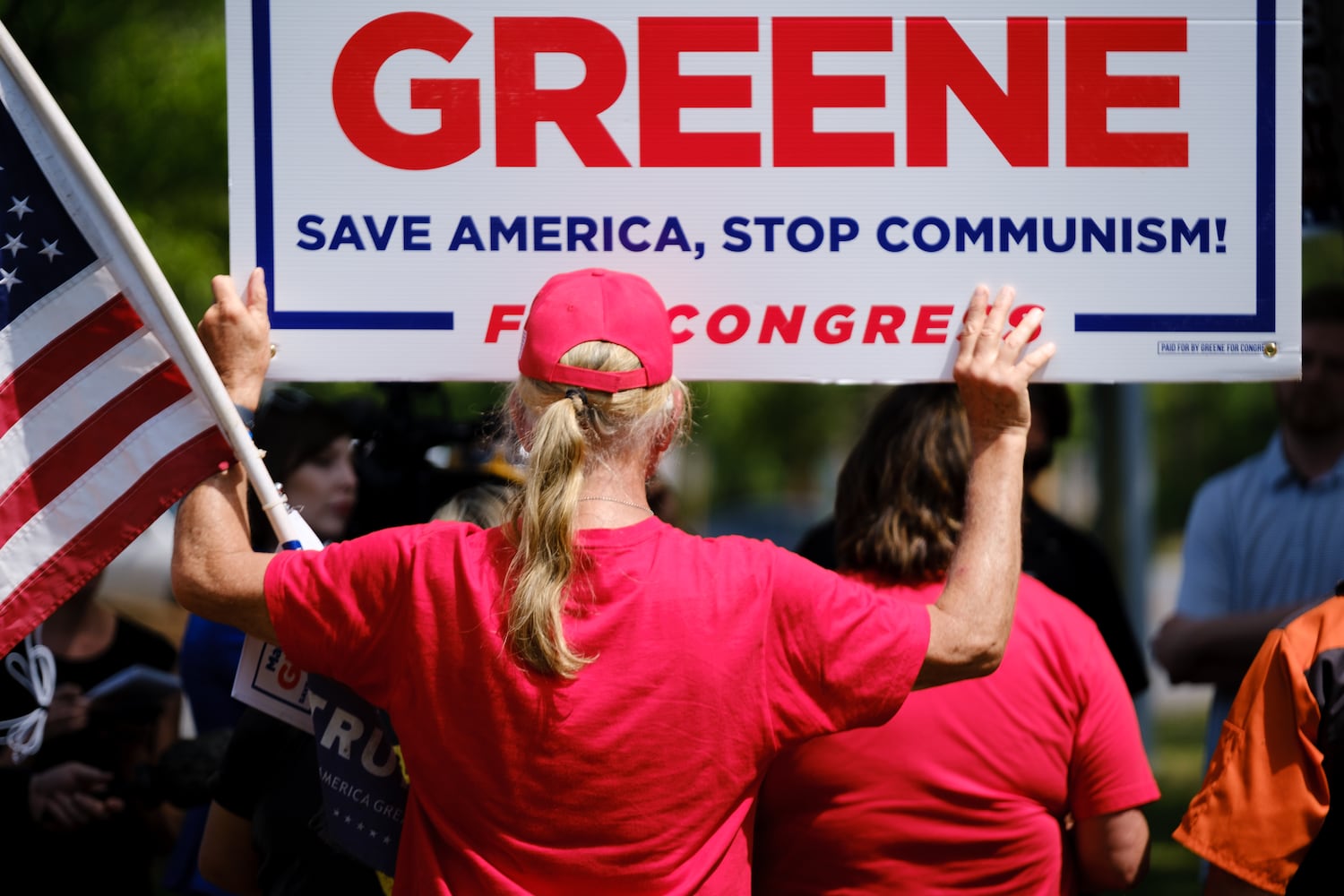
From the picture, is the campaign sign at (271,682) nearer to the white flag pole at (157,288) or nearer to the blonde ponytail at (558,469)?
the white flag pole at (157,288)

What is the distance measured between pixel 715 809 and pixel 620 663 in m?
0.28

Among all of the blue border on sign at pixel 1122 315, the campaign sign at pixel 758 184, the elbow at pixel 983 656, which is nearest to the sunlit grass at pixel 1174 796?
the blue border on sign at pixel 1122 315

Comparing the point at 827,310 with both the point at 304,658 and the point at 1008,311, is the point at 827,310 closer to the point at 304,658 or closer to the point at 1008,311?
the point at 1008,311

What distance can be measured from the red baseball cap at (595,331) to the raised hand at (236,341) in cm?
55

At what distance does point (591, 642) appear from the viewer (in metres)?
2.07

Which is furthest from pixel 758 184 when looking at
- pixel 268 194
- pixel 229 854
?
pixel 229 854

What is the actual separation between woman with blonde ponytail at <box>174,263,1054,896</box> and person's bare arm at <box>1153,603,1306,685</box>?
2.07 meters

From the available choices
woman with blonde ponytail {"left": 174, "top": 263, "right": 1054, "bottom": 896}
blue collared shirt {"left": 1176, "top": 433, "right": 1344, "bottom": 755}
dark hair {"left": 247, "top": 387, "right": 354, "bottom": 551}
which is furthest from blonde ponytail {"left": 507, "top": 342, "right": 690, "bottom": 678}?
blue collared shirt {"left": 1176, "top": 433, "right": 1344, "bottom": 755}

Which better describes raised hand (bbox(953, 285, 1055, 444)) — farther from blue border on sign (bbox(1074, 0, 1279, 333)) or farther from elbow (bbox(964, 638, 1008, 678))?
elbow (bbox(964, 638, 1008, 678))

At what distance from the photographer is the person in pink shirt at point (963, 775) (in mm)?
2555

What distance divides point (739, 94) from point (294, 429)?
6.72 feet

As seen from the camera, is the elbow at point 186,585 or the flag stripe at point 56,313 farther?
the flag stripe at point 56,313

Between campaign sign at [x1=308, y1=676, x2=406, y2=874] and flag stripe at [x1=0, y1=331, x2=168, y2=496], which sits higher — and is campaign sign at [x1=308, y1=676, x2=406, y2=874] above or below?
below

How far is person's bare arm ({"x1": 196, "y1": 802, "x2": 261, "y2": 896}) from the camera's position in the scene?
9.12 feet
